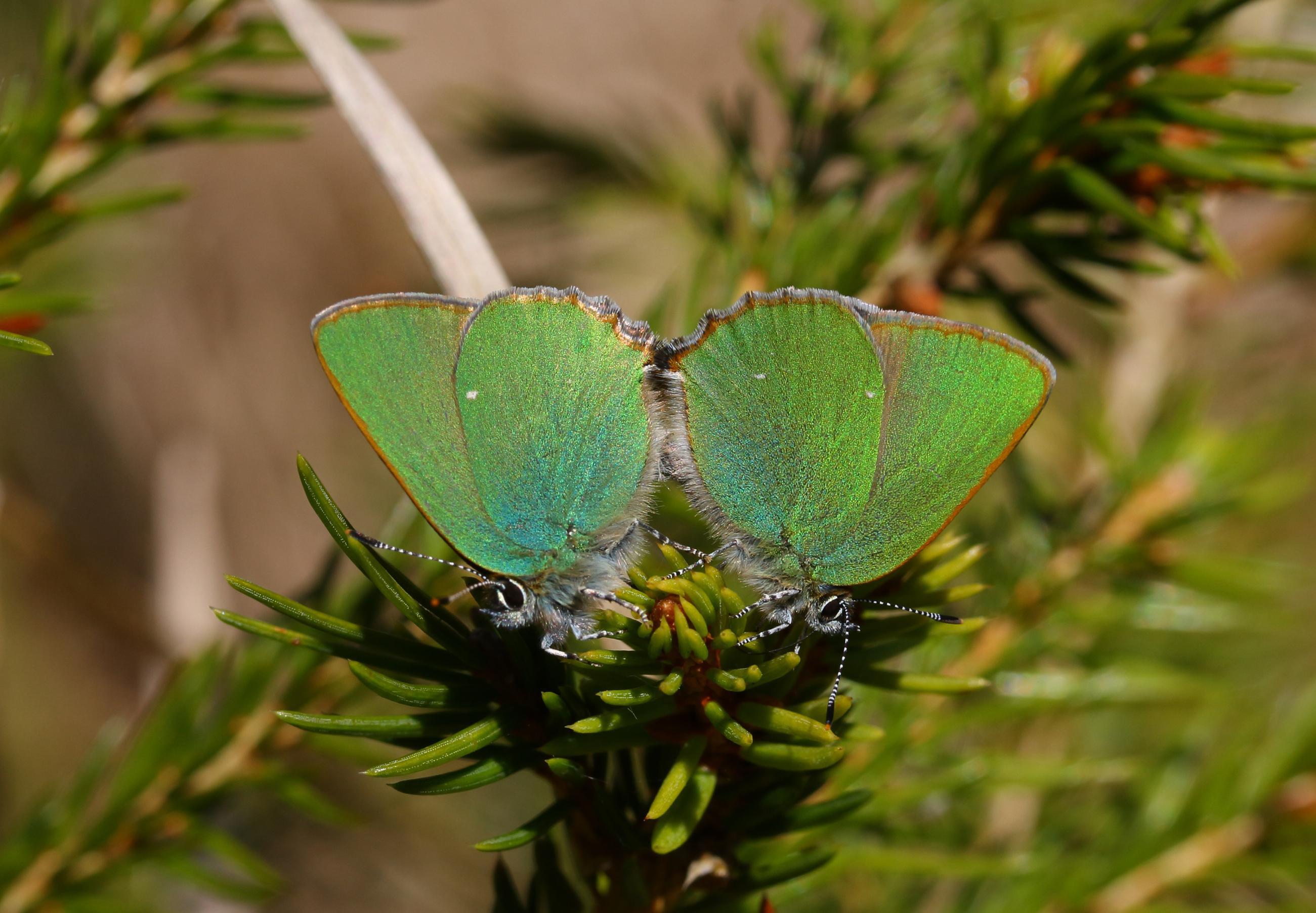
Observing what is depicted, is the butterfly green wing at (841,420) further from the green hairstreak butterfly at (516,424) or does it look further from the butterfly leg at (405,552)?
the butterfly leg at (405,552)

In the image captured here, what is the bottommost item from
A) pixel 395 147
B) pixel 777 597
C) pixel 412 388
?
pixel 777 597

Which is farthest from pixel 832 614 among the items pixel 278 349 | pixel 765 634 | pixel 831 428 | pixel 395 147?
pixel 278 349

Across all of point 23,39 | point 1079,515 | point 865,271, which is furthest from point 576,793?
point 23,39

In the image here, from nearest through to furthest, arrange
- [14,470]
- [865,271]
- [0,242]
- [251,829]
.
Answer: [0,242], [865,271], [251,829], [14,470]

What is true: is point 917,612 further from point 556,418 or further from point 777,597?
point 556,418

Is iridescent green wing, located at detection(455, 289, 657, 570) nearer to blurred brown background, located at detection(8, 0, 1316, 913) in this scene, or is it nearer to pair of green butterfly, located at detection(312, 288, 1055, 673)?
pair of green butterfly, located at detection(312, 288, 1055, 673)

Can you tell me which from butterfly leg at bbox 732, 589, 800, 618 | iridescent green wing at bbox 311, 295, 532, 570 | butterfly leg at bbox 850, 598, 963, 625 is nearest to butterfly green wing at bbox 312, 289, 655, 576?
iridescent green wing at bbox 311, 295, 532, 570

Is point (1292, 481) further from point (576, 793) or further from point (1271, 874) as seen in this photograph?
point (576, 793)
